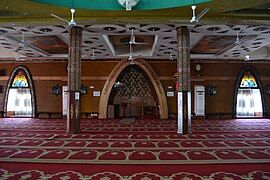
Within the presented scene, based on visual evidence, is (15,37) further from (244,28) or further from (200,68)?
(200,68)

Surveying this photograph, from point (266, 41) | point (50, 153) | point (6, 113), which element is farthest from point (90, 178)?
point (6, 113)

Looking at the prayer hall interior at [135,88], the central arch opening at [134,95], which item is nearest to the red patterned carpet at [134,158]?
the prayer hall interior at [135,88]

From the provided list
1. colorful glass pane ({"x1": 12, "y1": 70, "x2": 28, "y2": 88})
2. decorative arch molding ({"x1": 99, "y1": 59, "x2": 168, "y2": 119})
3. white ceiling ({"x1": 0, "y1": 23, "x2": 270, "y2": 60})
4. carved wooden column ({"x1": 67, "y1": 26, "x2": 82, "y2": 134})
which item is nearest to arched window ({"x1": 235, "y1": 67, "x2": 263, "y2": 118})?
white ceiling ({"x1": 0, "y1": 23, "x2": 270, "y2": 60})

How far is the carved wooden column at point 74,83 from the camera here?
697cm

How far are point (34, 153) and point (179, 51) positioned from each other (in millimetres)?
4658

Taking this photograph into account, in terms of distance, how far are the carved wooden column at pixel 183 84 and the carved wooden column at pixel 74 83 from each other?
2911 mm

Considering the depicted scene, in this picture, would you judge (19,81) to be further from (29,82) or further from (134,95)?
(134,95)

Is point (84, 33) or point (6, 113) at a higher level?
point (84, 33)

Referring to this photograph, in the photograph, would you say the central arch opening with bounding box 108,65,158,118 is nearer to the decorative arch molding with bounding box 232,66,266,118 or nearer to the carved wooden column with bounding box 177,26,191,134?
the decorative arch molding with bounding box 232,66,266,118

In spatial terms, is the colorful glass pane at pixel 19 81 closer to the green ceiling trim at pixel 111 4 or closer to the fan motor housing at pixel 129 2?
the green ceiling trim at pixel 111 4

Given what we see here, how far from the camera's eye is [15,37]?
880 centimetres

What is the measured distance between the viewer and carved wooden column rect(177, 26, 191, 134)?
6898mm

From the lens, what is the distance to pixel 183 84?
694 cm

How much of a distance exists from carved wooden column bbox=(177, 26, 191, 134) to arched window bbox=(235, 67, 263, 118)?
24.0 feet
